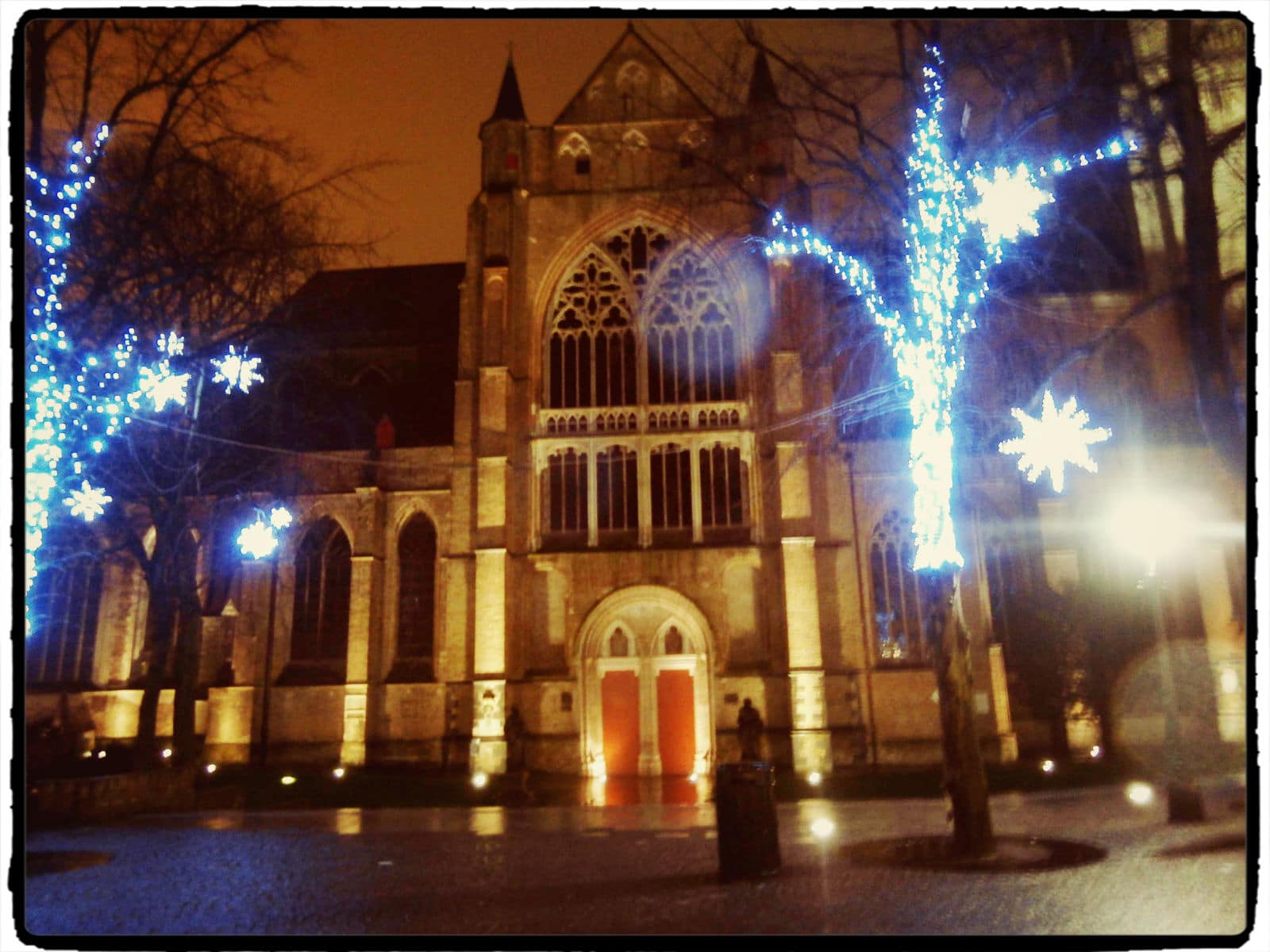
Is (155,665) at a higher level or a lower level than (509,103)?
lower

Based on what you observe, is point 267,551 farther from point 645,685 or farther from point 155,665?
point 645,685

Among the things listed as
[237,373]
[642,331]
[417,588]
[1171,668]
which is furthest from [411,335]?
Answer: [1171,668]

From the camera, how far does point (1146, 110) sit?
8.33m

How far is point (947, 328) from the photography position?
31.0 feet

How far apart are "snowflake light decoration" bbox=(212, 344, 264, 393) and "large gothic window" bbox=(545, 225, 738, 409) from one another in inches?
348

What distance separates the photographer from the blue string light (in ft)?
30.5

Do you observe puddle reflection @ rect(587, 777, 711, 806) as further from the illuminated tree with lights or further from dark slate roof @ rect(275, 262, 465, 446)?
dark slate roof @ rect(275, 262, 465, 446)

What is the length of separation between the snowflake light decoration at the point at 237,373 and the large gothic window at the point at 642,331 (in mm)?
8851

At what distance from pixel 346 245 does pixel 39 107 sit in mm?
3057

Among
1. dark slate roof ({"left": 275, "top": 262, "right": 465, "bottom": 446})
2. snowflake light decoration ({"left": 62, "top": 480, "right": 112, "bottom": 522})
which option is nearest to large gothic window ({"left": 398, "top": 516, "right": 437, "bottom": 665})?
dark slate roof ({"left": 275, "top": 262, "right": 465, "bottom": 446})

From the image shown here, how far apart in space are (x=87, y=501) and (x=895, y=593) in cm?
1661

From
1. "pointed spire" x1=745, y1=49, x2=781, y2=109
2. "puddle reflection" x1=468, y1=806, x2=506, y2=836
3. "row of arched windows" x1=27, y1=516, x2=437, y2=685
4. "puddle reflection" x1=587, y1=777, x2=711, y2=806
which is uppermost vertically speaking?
"pointed spire" x1=745, y1=49, x2=781, y2=109

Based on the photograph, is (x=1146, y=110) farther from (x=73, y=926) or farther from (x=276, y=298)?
(x=73, y=926)

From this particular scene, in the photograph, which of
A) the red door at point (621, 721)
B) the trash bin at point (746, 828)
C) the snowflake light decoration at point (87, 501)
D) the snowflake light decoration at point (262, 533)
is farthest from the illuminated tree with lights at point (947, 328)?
the red door at point (621, 721)
